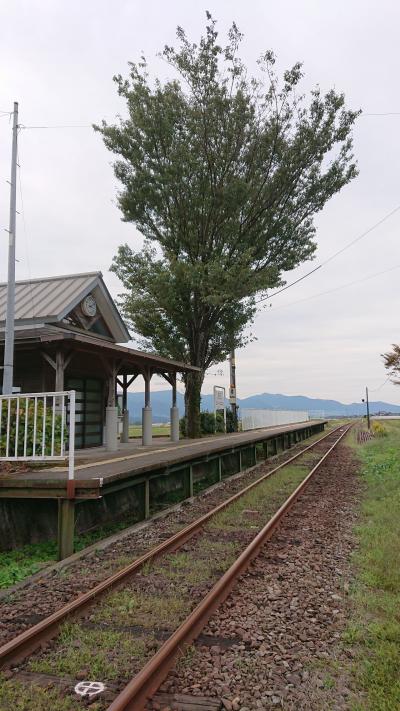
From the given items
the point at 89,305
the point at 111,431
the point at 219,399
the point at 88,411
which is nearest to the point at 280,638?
A: the point at 111,431

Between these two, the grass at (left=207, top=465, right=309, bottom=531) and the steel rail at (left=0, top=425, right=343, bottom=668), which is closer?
the steel rail at (left=0, top=425, right=343, bottom=668)

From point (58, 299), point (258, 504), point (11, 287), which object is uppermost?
point (58, 299)

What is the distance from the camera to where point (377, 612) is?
447cm

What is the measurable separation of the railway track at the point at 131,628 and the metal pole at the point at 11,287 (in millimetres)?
4685

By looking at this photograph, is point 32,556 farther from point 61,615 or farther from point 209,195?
Result: point 209,195

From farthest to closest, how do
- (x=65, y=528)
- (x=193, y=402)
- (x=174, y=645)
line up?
(x=193, y=402)
(x=65, y=528)
(x=174, y=645)

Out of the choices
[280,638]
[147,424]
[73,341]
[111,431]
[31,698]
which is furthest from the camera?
[147,424]

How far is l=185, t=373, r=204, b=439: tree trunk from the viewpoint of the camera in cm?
2216

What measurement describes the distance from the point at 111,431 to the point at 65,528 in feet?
23.4

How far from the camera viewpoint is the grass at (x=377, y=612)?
3221 millimetres

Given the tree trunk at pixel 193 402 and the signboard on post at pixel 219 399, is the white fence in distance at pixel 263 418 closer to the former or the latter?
the signboard on post at pixel 219 399

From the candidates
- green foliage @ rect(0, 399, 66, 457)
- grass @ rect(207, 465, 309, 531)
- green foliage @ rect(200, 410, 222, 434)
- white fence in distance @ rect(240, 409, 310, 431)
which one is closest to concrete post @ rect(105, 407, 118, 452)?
grass @ rect(207, 465, 309, 531)

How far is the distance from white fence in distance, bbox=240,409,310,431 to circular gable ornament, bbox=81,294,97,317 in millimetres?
18457

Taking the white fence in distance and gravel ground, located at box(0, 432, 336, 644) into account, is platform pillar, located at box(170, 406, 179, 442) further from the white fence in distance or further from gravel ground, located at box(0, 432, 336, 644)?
the white fence in distance
